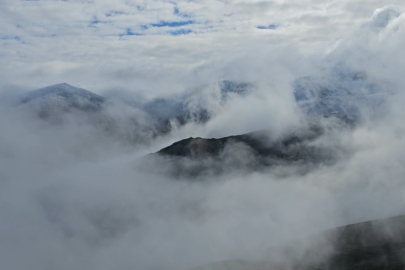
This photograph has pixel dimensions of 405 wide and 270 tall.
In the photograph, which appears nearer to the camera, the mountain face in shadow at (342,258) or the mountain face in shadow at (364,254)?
the mountain face in shadow at (364,254)

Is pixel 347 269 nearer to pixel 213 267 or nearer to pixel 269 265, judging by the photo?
pixel 269 265

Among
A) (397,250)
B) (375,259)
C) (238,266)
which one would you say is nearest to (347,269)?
(375,259)

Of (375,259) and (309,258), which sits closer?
(375,259)

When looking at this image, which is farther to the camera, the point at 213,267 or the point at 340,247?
the point at 340,247

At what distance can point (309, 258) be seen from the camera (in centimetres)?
18975

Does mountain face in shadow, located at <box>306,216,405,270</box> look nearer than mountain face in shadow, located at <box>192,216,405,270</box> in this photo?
Yes

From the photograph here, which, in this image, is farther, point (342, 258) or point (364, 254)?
point (342, 258)

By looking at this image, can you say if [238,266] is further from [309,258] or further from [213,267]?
[309,258]

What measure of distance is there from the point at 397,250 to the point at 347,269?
24397 millimetres

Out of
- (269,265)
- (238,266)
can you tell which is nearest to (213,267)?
(238,266)

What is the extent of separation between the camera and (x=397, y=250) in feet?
583

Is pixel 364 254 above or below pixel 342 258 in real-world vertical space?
above

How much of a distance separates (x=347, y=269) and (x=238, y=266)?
40.6 metres

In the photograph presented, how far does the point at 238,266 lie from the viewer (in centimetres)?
17150
